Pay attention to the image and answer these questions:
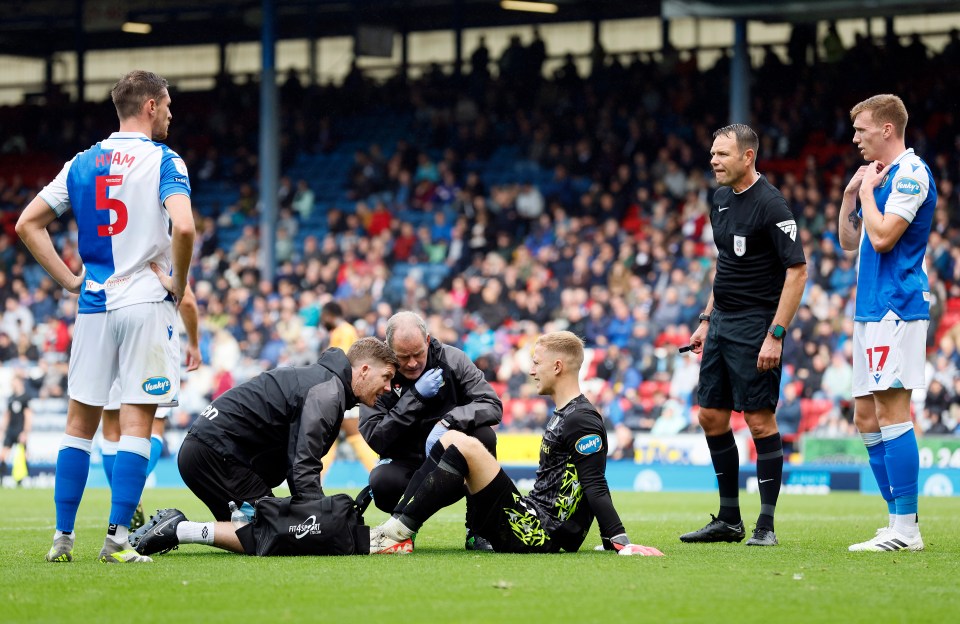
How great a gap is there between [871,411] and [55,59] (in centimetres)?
3207


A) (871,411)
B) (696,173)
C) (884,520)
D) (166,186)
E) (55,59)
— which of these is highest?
(55,59)

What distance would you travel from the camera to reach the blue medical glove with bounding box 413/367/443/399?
8078 mm

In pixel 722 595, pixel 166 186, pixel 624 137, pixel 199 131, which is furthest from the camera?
pixel 199 131

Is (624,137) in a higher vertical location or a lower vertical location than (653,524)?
higher

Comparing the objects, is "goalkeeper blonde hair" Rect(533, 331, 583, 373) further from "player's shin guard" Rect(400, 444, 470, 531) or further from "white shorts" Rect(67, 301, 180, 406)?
"white shorts" Rect(67, 301, 180, 406)

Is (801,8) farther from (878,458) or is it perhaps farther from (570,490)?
(570,490)

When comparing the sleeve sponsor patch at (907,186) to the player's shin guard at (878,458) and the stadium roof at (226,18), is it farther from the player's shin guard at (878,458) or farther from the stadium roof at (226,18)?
the stadium roof at (226,18)

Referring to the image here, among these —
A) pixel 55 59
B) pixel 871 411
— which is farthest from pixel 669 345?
pixel 55 59

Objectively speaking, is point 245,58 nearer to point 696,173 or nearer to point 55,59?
point 55,59

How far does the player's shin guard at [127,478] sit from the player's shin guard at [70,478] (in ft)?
0.82

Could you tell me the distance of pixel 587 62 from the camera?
30328 mm

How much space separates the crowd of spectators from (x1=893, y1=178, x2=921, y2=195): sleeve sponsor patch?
35.6 feet

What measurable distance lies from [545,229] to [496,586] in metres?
19.8

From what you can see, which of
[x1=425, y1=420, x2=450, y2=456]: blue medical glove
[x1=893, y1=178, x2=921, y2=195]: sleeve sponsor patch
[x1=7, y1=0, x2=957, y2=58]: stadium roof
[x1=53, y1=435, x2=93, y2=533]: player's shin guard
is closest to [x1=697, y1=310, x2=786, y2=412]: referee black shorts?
[x1=893, y1=178, x2=921, y2=195]: sleeve sponsor patch
